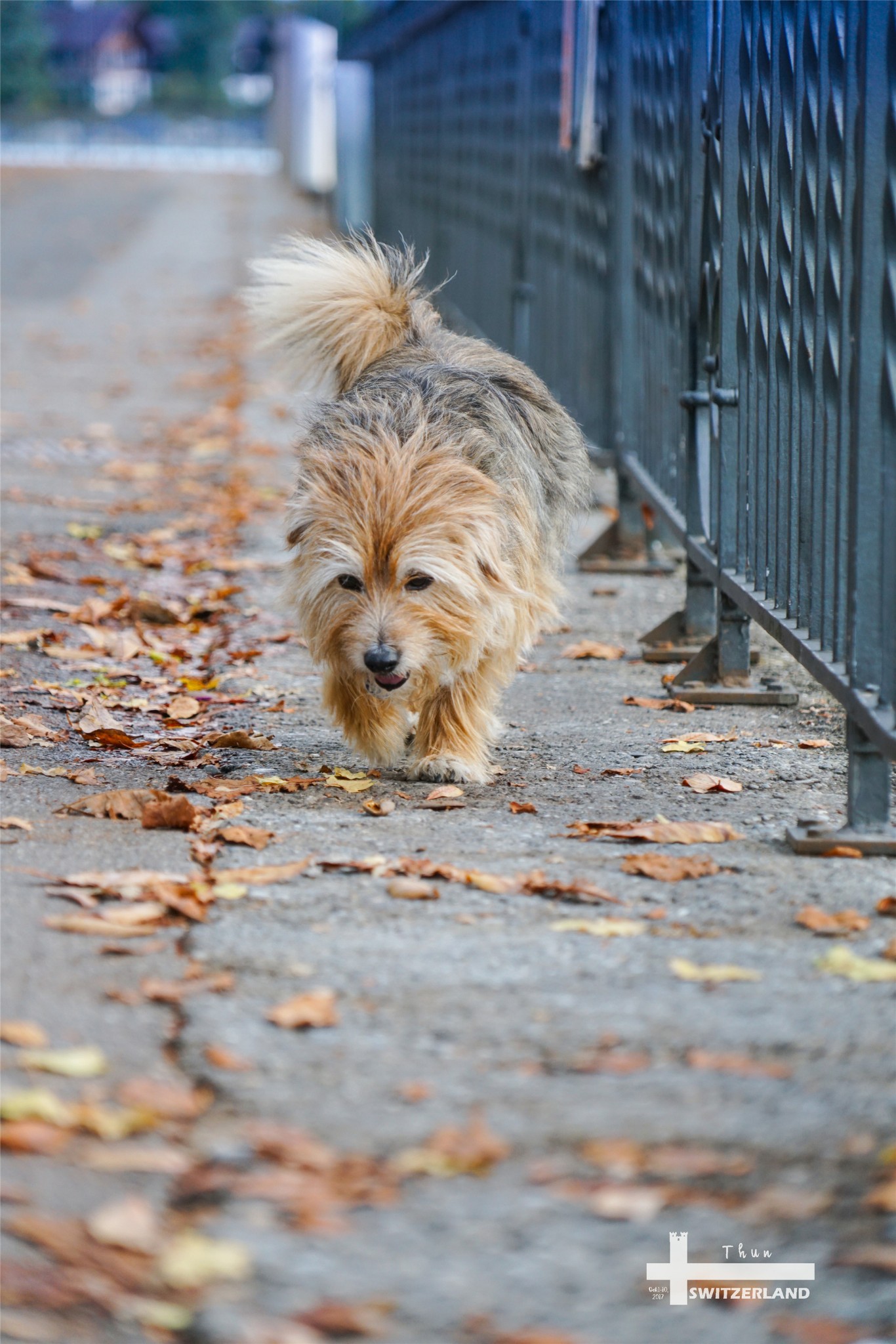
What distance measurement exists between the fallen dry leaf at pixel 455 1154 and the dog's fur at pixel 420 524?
1904mm

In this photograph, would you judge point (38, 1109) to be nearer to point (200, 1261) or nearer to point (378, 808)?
point (200, 1261)

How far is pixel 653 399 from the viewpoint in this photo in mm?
7145

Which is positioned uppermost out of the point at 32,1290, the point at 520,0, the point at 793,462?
the point at 520,0

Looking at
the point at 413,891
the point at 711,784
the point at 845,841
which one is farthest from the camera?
the point at 711,784

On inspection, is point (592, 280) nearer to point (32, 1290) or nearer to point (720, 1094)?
point (720, 1094)

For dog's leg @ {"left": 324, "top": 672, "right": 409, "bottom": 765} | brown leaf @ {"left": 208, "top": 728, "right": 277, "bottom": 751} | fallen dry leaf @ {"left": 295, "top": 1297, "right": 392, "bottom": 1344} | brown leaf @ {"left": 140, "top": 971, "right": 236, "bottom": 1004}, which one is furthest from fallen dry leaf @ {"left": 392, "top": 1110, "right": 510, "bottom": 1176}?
brown leaf @ {"left": 208, "top": 728, "right": 277, "bottom": 751}

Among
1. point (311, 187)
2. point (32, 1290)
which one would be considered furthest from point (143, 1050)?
point (311, 187)

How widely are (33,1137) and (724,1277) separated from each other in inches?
43.1

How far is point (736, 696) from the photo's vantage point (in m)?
5.56

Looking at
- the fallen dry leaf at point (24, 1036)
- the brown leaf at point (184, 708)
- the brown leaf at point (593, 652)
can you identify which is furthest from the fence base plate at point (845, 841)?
the brown leaf at point (593, 652)

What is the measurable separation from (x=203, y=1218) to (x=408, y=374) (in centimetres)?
310

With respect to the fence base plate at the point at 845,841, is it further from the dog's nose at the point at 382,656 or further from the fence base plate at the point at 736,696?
the fence base plate at the point at 736,696

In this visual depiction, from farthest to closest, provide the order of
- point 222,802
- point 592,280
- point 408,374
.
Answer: point 592,280 → point 408,374 → point 222,802

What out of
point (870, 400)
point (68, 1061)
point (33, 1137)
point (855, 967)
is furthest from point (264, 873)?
point (870, 400)
